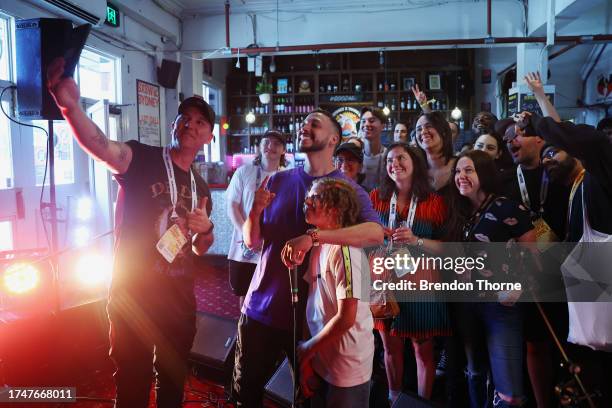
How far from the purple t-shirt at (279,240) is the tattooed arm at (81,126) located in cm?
63

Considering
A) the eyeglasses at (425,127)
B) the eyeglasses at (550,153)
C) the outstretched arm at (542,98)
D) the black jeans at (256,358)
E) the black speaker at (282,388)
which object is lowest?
the black speaker at (282,388)

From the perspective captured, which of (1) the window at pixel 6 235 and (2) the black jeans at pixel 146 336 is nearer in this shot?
(2) the black jeans at pixel 146 336

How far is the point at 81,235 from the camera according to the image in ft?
17.2

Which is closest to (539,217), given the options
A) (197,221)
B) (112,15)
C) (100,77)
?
(197,221)

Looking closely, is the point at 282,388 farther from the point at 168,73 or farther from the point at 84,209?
the point at 168,73

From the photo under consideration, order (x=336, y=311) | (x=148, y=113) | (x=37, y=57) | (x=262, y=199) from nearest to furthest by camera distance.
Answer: (x=336, y=311) < (x=262, y=199) < (x=37, y=57) < (x=148, y=113)

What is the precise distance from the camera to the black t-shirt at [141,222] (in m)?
1.80

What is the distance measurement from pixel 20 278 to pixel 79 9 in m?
3.18

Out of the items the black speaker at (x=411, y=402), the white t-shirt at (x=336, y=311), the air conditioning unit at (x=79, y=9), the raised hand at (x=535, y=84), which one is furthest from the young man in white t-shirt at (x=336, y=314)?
the air conditioning unit at (x=79, y=9)

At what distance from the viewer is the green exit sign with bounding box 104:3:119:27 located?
17.6 feet

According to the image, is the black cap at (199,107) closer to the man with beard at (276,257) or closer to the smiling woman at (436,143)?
the man with beard at (276,257)

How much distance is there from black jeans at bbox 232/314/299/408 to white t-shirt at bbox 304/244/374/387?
0.67 ft

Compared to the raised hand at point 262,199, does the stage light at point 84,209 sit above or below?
below

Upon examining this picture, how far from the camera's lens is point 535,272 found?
2.25m
